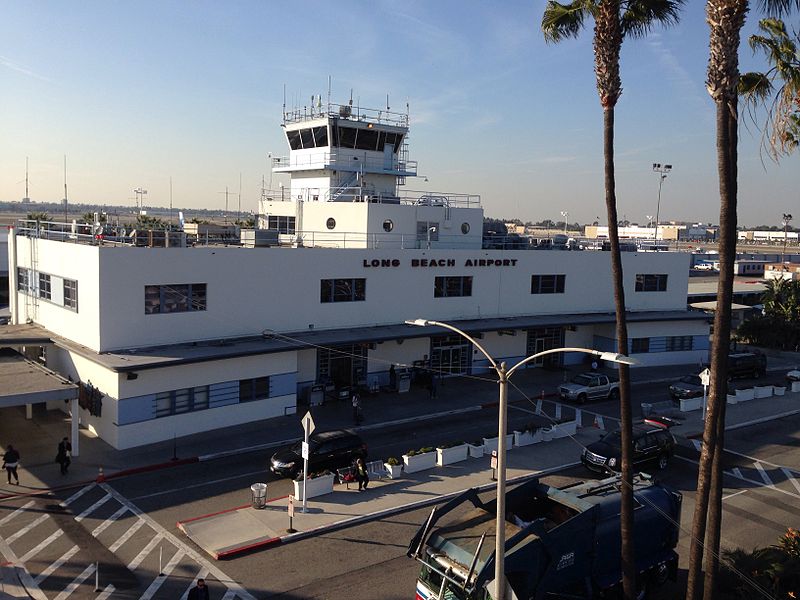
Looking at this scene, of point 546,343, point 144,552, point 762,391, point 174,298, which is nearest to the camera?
point 144,552

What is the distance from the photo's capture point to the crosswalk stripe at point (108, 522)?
19.4 metres

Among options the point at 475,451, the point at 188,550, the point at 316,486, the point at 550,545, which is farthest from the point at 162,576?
the point at 475,451

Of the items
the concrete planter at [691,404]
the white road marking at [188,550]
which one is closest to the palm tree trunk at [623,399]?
the white road marking at [188,550]

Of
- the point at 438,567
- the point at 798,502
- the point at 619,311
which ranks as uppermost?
the point at 619,311

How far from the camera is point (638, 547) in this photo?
16422 mm

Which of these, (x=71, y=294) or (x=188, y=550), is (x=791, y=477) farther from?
(x=71, y=294)

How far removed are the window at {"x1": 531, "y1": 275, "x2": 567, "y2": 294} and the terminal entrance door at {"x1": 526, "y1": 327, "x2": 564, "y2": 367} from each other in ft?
7.65

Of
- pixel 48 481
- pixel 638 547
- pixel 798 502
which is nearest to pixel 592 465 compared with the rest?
pixel 798 502

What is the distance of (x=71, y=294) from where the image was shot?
29.8 meters

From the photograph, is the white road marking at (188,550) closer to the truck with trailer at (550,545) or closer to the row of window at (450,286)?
the truck with trailer at (550,545)

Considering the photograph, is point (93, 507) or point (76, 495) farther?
point (76, 495)

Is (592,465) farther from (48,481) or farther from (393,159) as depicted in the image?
(393,159)

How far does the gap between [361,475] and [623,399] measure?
10.1 meters

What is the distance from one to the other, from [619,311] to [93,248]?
20.5m
